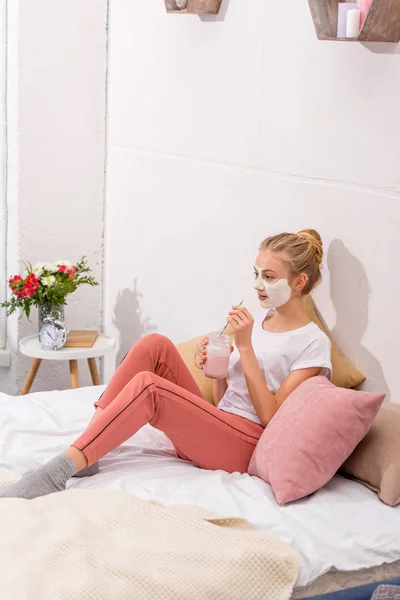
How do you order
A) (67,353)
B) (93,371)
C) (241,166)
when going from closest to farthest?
(241,166) < (67,353) < (93,371)

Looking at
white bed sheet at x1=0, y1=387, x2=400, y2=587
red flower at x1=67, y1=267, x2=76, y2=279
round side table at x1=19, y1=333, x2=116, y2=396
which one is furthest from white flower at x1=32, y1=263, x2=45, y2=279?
white bed sheet at x1=0, y1=387, x2=400, y2=587

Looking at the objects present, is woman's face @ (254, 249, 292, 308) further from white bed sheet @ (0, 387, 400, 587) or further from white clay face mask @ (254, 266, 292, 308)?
white bed sheet @ (0, 387, 400, 587)

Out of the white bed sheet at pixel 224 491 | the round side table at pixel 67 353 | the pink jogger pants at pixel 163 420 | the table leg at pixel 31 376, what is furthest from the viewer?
the table leg at pixel 31 376

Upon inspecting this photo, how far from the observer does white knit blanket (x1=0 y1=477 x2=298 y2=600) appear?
175 centimetres

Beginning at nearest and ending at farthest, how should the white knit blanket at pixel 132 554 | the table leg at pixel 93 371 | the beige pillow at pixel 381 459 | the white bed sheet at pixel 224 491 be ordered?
the white knit blanket at pixel 132 554, the white bed sheet at pixel 224 491, the beige pillow at pixel 381 459, the table leg at pixel 93 371

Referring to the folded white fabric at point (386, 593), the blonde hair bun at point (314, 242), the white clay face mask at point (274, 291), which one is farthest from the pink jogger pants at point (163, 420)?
the folded white fabric at point (386, 593)

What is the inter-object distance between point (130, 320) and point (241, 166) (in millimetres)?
1130

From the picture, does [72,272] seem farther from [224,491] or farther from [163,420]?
[224,491]

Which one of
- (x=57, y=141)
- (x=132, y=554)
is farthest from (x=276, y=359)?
(x=57, y=141)

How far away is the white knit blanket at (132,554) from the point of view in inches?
69.1

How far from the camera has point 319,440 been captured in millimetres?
2203

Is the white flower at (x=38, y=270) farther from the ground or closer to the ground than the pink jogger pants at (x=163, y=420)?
farther from the ground

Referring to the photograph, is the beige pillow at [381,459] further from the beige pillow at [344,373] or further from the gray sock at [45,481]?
the gray sock at [45,481]

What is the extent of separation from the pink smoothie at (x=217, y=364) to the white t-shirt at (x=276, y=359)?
0.09 meters
